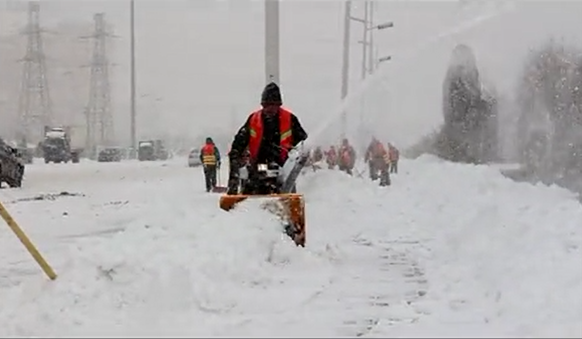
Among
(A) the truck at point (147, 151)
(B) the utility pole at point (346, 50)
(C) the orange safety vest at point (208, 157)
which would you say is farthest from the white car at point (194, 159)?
(C) the orange safety vest at point (208, 157)

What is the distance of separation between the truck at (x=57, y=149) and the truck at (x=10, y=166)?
2736cm

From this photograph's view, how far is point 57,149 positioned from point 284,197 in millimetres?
46259

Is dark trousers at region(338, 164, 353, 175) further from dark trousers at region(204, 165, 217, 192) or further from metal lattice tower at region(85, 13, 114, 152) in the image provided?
metal lattice tower at region(85, 13, 114, 152)

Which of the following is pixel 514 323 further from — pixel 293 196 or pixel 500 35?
pixel 500 35

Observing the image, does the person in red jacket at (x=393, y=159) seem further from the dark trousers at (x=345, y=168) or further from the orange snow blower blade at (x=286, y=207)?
the orange snow blower blade at (x=286, y=207)

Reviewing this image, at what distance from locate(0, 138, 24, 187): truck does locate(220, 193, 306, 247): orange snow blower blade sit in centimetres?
1669

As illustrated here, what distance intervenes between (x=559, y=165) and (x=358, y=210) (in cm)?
763

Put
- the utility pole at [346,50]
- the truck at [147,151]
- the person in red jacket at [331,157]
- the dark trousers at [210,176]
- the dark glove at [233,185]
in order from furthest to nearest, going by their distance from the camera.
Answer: the truck at [147,151] → the utility pole at [346,50] → the person in red jacket at [331,157] → the dark trousers at [210,176] → the dark glove at [233,185]

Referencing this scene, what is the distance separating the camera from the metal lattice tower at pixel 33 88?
6372 cm

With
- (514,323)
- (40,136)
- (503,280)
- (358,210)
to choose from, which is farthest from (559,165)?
(40,136)

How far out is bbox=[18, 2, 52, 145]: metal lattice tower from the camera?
6372 centimetres

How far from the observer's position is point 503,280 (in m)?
7.25

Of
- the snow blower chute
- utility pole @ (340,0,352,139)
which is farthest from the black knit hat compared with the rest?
utility pole @ (340,0,352,139)

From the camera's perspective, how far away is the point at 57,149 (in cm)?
5297
